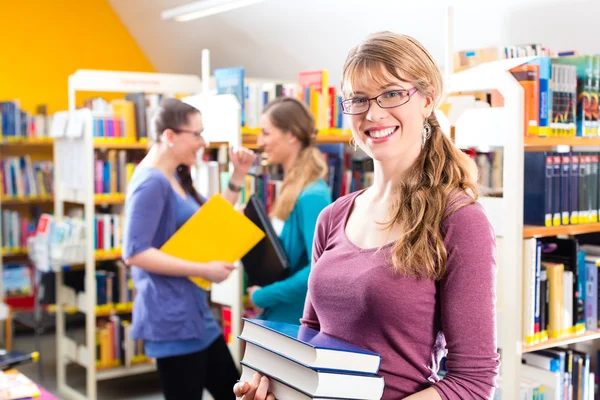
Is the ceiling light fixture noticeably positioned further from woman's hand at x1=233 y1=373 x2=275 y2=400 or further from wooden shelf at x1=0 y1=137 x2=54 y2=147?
woman's hand at x1=233 y1=373 x2=275 y2=400

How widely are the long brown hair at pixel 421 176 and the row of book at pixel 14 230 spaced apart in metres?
5.99

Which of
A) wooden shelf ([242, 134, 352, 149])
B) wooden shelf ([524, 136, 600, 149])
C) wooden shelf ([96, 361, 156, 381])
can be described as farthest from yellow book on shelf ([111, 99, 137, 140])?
wooden shelf ([524, 136, 600, 149])

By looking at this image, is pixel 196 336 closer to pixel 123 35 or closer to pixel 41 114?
pixel 41 114

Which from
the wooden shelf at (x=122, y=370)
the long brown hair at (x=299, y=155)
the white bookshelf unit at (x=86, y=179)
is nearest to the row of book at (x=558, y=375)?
the long brown hair at (x=299, y=155)

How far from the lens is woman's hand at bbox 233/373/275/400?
1.38m

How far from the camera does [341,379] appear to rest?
128 centimetres

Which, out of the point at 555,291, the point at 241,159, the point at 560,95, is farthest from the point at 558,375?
the point at 241,159

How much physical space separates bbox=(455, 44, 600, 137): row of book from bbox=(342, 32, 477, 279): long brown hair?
4.19ft

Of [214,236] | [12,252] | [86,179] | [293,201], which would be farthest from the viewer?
[12,252]

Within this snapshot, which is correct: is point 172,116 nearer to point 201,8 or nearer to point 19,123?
point 201,8

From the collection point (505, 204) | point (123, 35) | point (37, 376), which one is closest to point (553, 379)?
point (505, 204)

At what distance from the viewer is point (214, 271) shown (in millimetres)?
2912

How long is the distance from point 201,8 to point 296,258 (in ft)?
11.3

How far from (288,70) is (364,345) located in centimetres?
527
